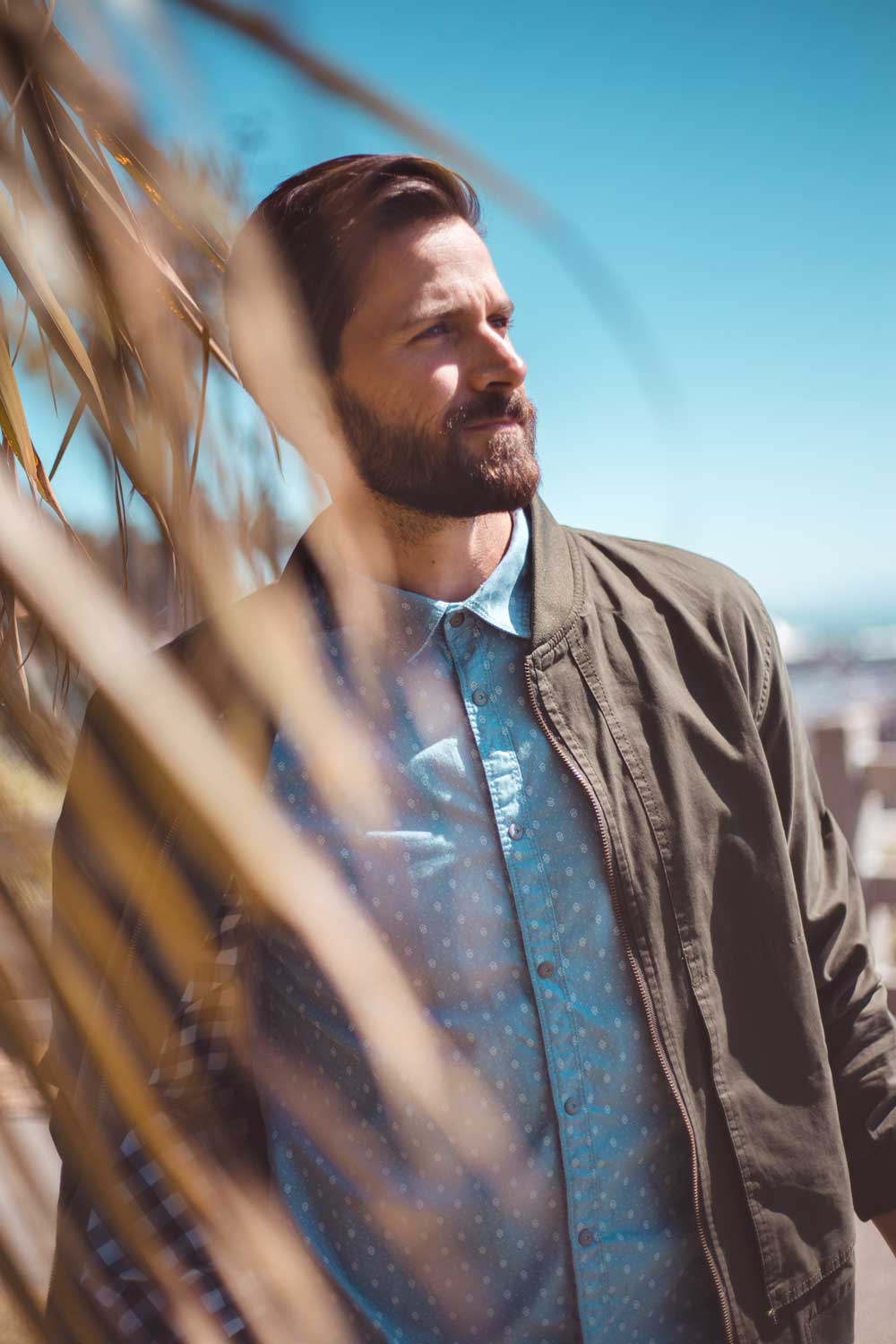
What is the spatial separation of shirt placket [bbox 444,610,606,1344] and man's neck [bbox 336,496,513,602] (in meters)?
0.25

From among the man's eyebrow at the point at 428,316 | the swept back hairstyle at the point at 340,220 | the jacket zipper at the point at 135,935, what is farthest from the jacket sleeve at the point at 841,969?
the jacket zipper at the point at 135,935

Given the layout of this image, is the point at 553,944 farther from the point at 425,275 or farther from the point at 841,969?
the point at 425,275

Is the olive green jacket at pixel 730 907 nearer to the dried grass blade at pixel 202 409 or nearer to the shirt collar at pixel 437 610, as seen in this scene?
the shirt collar at pixel 437 610

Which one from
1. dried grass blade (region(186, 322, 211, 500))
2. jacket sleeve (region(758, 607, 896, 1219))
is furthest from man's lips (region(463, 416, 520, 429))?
dried grass blade (region(186, 322, 211, 500))

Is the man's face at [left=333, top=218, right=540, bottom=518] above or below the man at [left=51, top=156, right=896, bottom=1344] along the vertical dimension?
above

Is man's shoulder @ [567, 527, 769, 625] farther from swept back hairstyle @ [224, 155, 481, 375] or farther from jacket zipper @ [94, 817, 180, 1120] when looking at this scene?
jacket zipper @ [94, 817, 180, 1120]

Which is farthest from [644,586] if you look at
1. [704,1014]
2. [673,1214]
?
[673,1214]

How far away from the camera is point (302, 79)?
0.28 m

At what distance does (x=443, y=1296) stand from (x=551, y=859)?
64 centimetres

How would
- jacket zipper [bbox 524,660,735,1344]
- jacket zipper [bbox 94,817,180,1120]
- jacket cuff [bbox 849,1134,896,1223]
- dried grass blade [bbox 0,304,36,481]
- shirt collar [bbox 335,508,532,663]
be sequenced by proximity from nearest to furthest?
jacket zipper [bbox 94,817,180,1120] < dried grass blade [bbox 0,304,36,481] < jacket zipper [bbox 524,660,735,1344] < jacket cuff [bbox 849,1134,896,1223] < shirt collar [bbox 335,508,532,663]

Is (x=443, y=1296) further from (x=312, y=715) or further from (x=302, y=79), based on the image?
(x=302, y=79)

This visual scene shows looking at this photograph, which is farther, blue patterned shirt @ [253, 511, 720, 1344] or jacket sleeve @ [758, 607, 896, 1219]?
jacket sleeve @ [758, 607, 896, 1219]

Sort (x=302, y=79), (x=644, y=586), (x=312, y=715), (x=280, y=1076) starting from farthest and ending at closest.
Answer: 1. (x=644, y=586)
2. (x=280, y=1076)
3. (x=312, y=715)
4. (x=302, y=79)

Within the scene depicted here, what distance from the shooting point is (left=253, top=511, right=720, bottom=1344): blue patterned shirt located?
1363 mm
